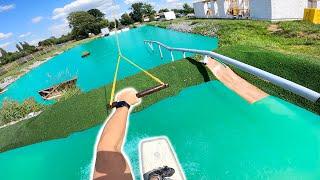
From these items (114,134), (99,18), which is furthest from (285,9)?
(99,18)

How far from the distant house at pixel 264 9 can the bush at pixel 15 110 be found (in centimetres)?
2197

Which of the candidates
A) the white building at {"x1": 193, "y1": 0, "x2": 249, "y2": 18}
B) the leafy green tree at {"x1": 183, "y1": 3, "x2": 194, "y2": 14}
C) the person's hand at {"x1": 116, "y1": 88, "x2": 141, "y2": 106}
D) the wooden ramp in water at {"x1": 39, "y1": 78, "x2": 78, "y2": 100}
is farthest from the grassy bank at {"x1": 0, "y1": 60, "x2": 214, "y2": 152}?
the leafy green tree at {"x1": 183, "y1": 3, "x2": 194, "y2": 14}

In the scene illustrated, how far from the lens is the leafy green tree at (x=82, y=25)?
9062cm

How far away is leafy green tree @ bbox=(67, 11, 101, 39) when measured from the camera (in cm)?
9062

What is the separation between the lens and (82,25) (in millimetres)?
90688

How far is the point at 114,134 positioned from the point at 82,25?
90867mm

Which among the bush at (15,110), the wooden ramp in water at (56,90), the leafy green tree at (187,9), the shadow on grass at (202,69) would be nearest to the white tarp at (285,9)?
the shadow on grass at (202,69)

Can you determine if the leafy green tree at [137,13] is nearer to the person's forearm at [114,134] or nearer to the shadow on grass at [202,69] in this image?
the shadow on grass at [202,69]

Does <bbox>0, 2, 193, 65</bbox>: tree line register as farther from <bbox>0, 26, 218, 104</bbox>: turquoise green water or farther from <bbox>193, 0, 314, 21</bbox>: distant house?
<bbox>0, 26, 218, 104</bbox>: turquoise green water

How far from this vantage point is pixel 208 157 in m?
8.84

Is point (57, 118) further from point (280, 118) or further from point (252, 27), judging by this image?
point (252, 27)

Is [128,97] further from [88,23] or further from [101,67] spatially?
[88,23]

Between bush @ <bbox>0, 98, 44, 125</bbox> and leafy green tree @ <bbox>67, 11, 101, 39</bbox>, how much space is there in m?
74.1

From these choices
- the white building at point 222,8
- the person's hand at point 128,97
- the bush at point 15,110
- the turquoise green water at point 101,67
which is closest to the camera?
the person's hand at point 128,97
